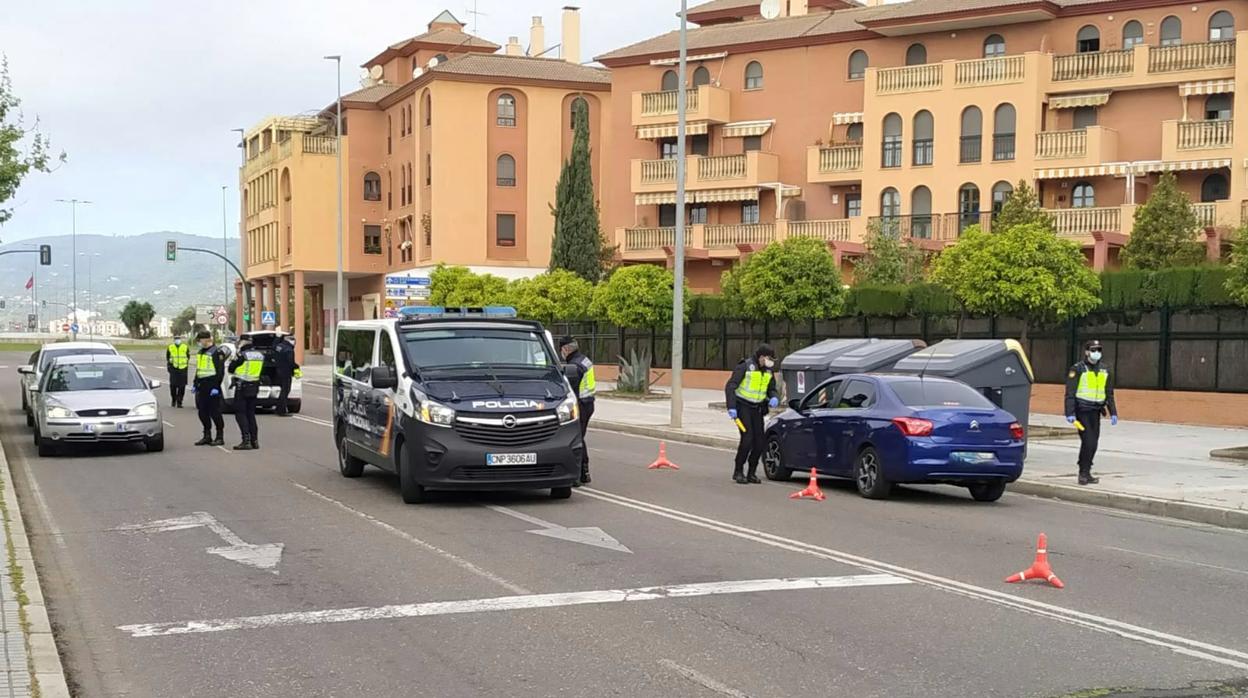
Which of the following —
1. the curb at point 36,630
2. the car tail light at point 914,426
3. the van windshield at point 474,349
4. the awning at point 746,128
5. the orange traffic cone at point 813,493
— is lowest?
the orange traffic cone at point 813,493

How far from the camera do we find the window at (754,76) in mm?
53594

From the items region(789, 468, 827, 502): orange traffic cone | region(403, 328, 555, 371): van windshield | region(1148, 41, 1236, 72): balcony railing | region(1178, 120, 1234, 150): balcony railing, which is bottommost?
region(789, 468, 827, 502): orange traffic cone

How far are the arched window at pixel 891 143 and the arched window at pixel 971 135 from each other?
2286 mm

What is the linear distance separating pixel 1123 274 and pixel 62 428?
20.9 m

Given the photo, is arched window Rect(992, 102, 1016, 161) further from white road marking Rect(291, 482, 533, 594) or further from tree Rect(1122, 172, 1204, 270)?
white road marking Rect(291, 482, 533, 594)

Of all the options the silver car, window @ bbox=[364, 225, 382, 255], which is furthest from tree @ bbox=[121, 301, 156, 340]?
the silver car

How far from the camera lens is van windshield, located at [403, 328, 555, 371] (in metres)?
14.9

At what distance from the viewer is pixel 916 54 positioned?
49.2 m

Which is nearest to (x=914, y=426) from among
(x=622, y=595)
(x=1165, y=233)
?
(x=622, y=595)

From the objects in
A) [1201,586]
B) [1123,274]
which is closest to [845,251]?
[1123,274]

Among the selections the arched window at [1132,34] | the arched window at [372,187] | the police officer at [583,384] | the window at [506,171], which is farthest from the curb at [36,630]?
the arched window at [372,187]

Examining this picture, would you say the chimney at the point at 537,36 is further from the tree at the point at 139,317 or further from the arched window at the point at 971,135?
the tree at the point at 139,317

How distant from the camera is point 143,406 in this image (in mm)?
20422

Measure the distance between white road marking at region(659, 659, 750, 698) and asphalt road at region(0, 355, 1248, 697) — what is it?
20 mm
